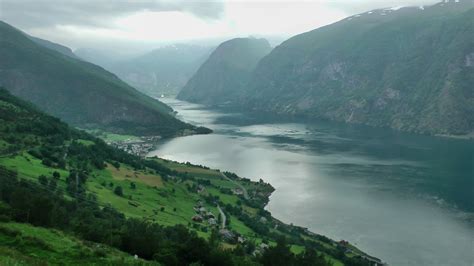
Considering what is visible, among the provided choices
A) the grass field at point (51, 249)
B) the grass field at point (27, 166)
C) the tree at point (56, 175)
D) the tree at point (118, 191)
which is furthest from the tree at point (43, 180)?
the grass field at point (51, 249)

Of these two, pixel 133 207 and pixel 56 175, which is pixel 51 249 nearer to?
pixel 133 207

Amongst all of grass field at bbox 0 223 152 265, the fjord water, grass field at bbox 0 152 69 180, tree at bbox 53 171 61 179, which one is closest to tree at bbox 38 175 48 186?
grass field at bbox 0 152 69 180

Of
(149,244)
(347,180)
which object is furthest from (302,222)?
(149,244)

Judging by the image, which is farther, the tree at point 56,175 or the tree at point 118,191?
the tree at point 118,191

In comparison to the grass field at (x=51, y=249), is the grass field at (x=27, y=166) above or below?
below

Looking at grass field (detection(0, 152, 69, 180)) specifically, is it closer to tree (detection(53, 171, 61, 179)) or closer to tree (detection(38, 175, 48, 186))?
tree (detection(53, 171, 61, 179))

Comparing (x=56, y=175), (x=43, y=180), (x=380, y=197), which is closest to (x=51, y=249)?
(x=43, y=180)

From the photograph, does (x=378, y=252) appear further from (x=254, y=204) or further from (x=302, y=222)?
(x=254, y=204)

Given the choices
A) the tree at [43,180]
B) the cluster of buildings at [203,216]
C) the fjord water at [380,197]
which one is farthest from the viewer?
the fjord water at [380,197]

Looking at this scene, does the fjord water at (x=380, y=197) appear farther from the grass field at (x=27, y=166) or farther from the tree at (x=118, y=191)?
the grass field at (x=27, y=166)
